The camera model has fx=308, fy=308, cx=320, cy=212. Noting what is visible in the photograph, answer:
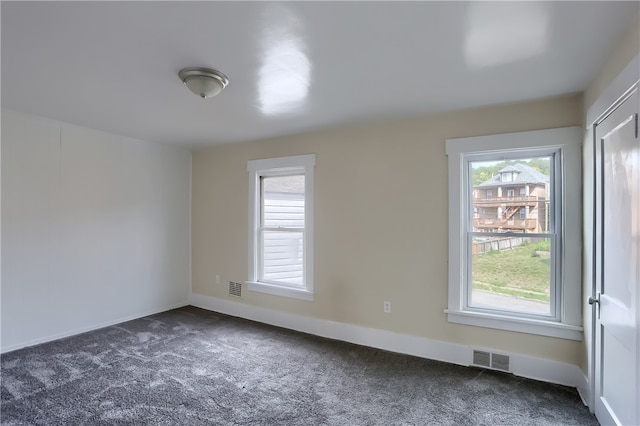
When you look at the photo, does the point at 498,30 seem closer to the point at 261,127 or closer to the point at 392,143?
the point at 392,143

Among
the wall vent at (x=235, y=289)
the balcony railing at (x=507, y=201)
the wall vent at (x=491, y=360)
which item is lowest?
the wall vent at (x=491, y=360)

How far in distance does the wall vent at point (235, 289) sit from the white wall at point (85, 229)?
0.89m

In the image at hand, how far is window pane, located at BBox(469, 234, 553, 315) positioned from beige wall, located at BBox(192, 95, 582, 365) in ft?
0.86

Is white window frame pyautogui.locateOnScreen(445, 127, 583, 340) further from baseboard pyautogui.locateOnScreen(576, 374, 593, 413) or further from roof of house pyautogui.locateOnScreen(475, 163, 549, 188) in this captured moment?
baseboard pyautogui.locateOnScreen(576, 374, 593, 413)

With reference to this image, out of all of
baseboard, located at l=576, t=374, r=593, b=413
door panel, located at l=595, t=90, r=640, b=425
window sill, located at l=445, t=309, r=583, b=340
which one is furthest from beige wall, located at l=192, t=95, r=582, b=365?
door panel, located at l=595, t=90, r=640, b=425

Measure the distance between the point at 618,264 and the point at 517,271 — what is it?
979 mm

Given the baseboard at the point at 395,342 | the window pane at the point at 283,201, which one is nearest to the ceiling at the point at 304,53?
the window pane at the point at 283,201

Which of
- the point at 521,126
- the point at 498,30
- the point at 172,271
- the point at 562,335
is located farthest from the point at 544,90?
the point at 172,271

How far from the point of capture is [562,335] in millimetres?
2529

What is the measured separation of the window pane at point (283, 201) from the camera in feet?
13.0

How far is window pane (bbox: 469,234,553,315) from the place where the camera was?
2.69m

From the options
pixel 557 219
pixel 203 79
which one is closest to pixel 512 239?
pixel 557 219

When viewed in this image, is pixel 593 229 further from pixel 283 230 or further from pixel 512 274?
pixel 283 230

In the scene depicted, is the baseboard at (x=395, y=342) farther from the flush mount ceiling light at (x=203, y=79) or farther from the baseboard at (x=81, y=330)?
the flush mount ceiling light at (x=203, y=79)
